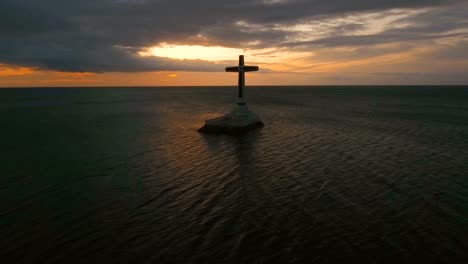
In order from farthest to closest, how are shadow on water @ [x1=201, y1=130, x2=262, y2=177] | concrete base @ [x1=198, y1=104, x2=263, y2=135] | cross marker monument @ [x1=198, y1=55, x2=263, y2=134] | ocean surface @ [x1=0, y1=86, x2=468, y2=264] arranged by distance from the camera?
cross marker monument @ [x1=198, y1=55, x2=263, y2=134] < concrete base @ [x1=198, y1=104, x2=263, y2=135] < shadow on water @ [x1=201, y1=130, x2=262, y2=177] < ocean surface @ [x1=0, y1=86, x2=468, y2=264]

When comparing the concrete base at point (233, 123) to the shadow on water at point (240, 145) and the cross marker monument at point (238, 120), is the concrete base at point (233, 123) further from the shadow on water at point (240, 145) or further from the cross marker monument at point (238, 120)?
the shadow on water at point (240, 145)

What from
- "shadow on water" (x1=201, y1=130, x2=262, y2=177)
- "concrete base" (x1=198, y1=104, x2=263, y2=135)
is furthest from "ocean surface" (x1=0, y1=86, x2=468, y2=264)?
"concrete base" (x1=198, y1=104, x2=263, y2=135)

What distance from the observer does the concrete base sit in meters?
36.6

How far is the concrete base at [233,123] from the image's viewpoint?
36.6 meters

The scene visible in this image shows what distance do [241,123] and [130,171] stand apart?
1914 centimetres

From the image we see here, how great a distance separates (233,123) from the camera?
3716cm

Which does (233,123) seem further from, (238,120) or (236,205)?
(236,205)

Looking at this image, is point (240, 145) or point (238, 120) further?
point (238, 120)

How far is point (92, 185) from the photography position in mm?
17422

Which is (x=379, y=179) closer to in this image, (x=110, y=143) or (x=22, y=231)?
(x=22, y=231)

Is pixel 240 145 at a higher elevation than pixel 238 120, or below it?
below

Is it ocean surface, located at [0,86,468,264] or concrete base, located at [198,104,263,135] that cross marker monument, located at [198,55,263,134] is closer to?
concrete base, located at [198,104,263,135]

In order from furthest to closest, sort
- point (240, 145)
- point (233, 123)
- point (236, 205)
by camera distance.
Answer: point (233, 123) < point (240, 145) < point (236, 205)

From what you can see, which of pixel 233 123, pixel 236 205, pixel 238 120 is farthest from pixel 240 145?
pixel 236 205
